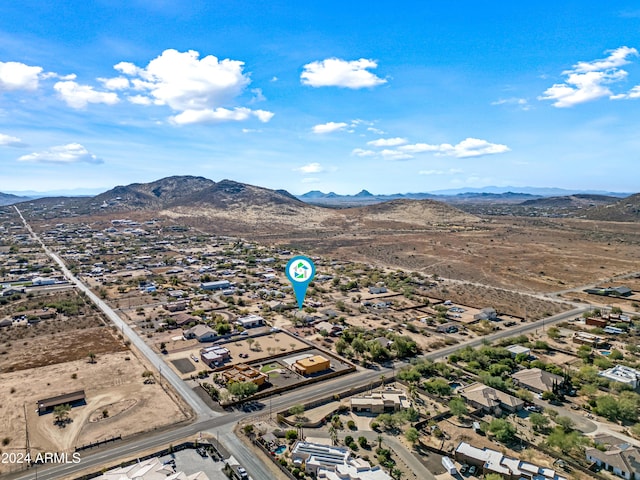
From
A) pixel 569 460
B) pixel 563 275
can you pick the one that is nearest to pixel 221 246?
pixel 563 275

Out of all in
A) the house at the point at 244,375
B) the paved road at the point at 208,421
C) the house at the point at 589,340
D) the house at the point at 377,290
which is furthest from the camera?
the house at the point at 377,290

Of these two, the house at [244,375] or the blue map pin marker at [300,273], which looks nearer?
the house at [244,375]

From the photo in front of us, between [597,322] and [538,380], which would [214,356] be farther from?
[597,322]

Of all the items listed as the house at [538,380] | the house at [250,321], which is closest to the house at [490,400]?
the house at [538,380]

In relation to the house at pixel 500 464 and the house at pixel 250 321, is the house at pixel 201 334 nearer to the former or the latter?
the house at pixel 250 321

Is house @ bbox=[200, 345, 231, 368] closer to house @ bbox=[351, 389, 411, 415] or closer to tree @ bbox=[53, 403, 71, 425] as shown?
tree @ bbox=[53, 403, 71, 425]

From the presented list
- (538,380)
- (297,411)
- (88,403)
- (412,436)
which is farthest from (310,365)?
(538,380)

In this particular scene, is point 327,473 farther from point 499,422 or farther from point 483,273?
point 483,273
